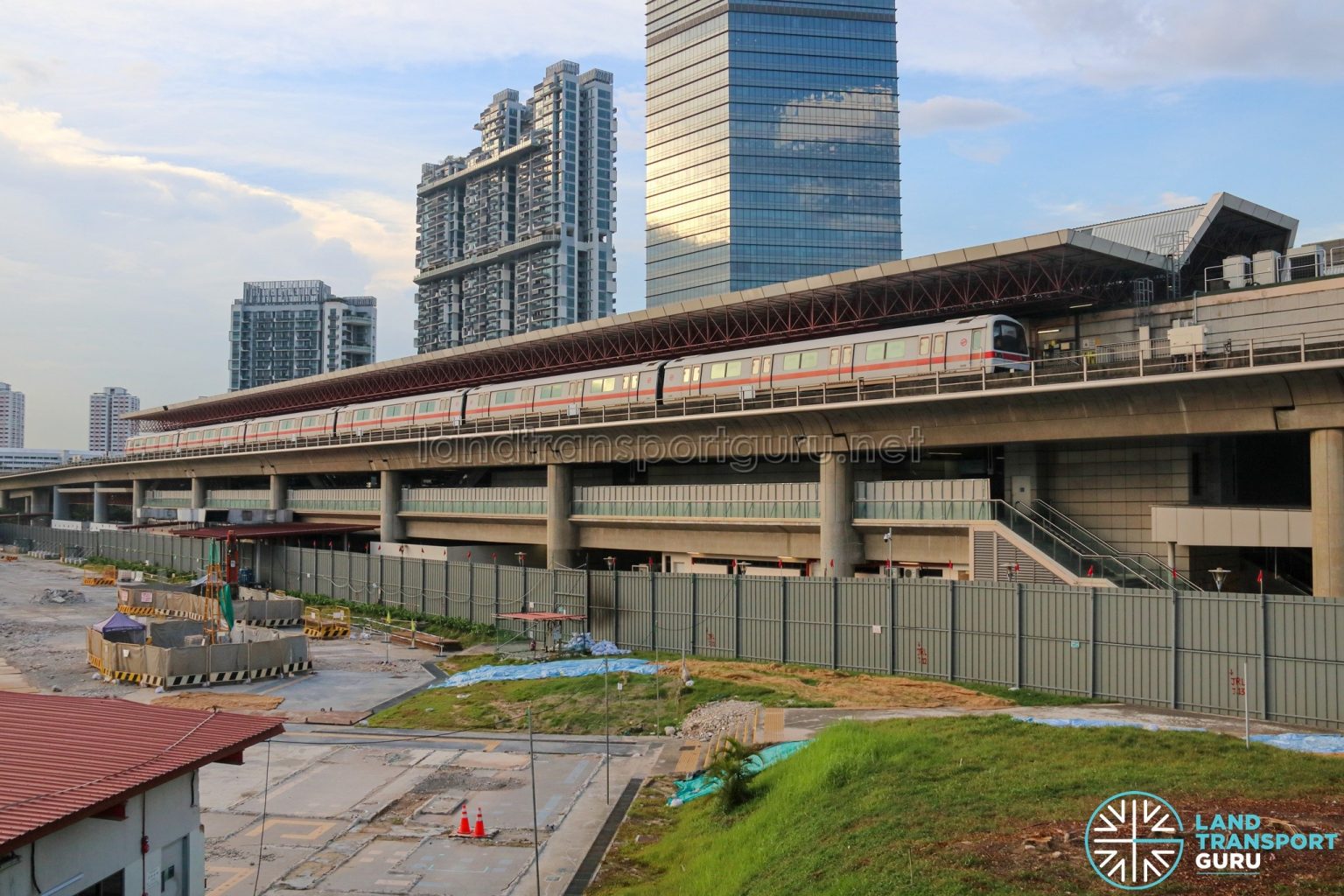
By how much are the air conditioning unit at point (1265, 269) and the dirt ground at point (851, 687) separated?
20.6m

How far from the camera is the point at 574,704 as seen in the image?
93.6 feet

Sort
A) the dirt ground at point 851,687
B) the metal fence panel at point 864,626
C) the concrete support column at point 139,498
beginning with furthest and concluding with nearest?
the concrete support column at point 139,498
the metal fence panel at point 864,626
the dirt ground at point 851,687

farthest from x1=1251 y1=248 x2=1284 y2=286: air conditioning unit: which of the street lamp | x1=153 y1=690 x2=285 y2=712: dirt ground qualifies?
x1=153 y1=690 x2=285 y2=712: dirt ground

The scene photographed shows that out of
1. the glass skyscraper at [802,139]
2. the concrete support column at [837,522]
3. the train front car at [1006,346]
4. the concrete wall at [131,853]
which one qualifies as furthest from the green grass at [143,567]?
the glass skyscraper at [802,139]

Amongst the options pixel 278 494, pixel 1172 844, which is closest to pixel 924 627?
A: pixel 1172 844

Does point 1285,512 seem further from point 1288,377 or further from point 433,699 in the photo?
point 433,699

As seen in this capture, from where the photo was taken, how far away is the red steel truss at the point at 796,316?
37.3 metres

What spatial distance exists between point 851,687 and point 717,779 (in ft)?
29.7

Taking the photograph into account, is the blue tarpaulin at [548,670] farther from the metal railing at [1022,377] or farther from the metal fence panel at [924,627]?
the metal railing at [1022,377]

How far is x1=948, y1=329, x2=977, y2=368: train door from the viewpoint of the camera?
34.9 meters

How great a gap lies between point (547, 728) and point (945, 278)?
24710 millimetres

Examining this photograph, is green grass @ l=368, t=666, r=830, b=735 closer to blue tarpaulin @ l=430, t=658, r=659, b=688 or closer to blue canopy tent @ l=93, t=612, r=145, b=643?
blue tarpaulin @ l=430, t=658, r=659, b=688

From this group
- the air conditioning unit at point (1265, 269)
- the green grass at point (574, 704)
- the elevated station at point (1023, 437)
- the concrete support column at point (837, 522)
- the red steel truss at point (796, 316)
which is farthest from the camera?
the red steel truss at point (796, 316)

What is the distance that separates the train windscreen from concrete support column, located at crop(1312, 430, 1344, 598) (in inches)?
399
